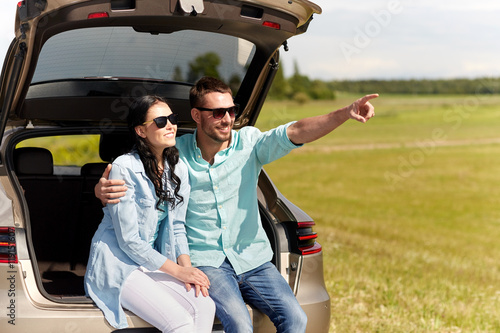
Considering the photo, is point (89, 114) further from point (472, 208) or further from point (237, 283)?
point (472, 208)

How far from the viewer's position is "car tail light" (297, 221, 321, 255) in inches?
146

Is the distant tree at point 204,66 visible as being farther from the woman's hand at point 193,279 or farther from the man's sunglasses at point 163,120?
the woman's hand at point 193,279

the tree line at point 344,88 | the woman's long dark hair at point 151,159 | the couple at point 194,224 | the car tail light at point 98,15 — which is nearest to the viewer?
the car tail light at point 98,15

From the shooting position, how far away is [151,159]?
10.8 feet

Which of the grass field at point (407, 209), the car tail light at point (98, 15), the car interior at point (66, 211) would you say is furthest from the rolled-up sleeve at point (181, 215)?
the grass field at point (407, 209)

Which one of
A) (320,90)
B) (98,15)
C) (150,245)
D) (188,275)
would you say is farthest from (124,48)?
(320,90)

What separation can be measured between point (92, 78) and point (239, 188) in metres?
1.35

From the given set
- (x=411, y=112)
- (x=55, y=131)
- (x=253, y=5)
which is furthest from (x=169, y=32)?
(x=411, y=112)

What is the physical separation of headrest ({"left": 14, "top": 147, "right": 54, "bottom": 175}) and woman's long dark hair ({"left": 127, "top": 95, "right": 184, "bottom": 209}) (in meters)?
1.22

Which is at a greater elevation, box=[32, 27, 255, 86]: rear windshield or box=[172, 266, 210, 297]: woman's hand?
box=[32, 27, 255, 86]: rear windshield

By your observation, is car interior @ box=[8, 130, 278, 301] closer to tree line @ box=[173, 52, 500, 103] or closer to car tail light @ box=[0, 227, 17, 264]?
car tail light @ box=[0, 227, 17, 264]

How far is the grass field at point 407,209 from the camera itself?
237 inches

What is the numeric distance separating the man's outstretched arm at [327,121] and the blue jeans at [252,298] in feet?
2.48

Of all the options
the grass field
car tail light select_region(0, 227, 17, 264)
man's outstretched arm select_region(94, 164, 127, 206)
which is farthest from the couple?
the grass field
